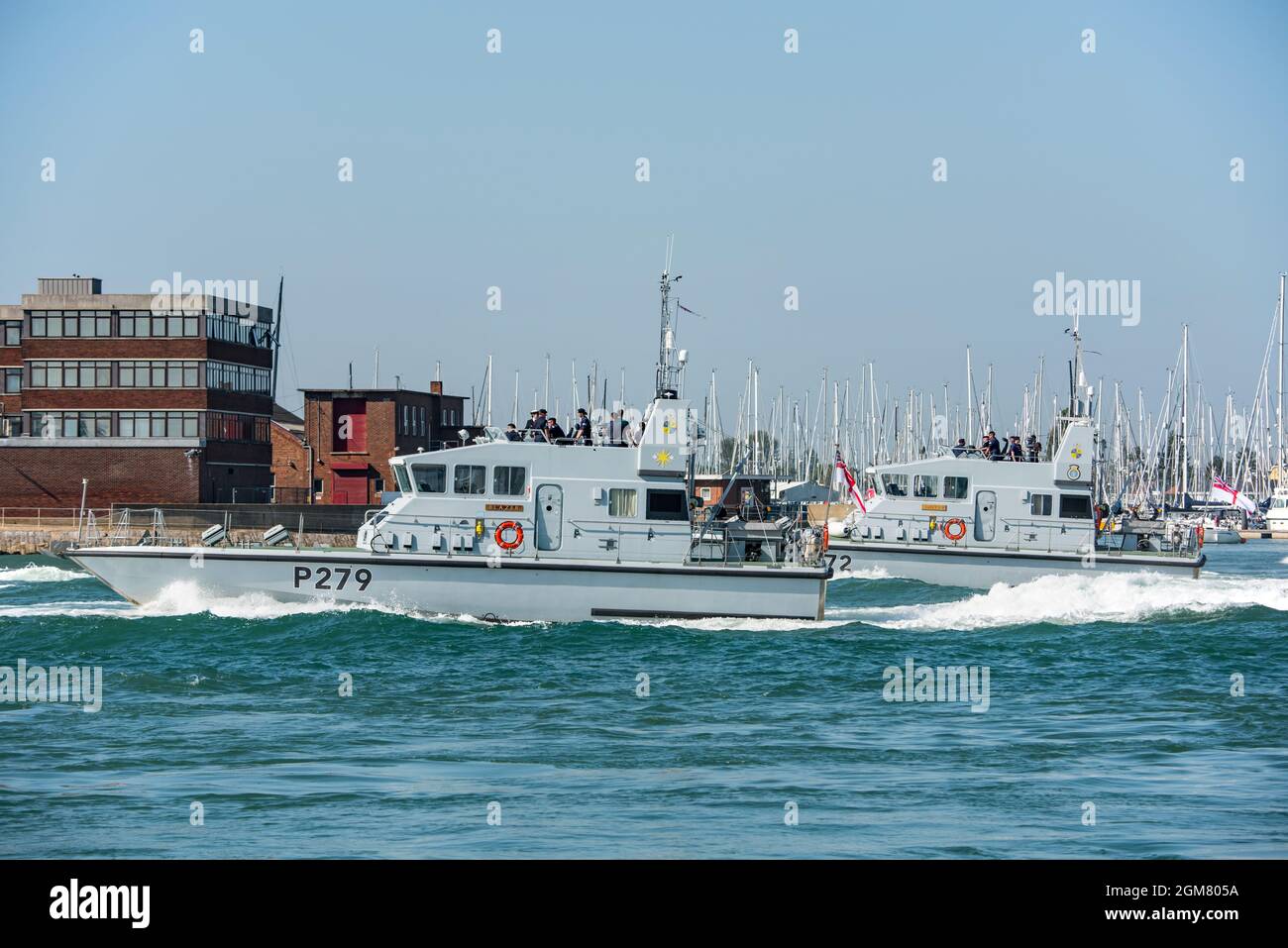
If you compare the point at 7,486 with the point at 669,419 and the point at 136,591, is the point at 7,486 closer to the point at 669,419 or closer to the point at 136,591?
the point at 136,591

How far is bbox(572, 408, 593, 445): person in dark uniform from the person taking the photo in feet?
82.3

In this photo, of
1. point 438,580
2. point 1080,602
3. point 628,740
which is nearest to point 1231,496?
point 1080,602

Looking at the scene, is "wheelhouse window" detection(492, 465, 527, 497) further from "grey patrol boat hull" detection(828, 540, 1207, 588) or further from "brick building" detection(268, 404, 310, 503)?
"brick building" detection(268, 404, 310, 503)

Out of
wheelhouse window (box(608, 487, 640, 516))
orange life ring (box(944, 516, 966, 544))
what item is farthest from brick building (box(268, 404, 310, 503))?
wheelhouse window (box(608, 487, 640, 516))

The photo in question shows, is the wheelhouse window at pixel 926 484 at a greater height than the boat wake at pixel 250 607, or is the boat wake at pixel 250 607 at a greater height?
the wheelhouse window at pixel 926 484

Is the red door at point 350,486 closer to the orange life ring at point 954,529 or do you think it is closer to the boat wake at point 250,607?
the orange life ring at point 954,529

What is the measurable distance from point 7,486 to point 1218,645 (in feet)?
171

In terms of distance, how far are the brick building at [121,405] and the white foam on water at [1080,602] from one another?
3892 centimetres

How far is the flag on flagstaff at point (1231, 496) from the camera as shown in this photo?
88000 mm

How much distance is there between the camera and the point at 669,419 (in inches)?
970

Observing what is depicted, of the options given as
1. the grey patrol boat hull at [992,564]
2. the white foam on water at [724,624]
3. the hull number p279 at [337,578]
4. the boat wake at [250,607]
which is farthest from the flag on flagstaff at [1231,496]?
the hull number p279 at [337,578]

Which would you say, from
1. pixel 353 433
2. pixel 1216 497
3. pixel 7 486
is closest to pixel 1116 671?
pixel 353 433

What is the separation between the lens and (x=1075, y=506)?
3441cm

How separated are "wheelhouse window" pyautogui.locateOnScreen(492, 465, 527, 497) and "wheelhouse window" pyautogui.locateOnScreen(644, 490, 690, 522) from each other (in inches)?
89.4
